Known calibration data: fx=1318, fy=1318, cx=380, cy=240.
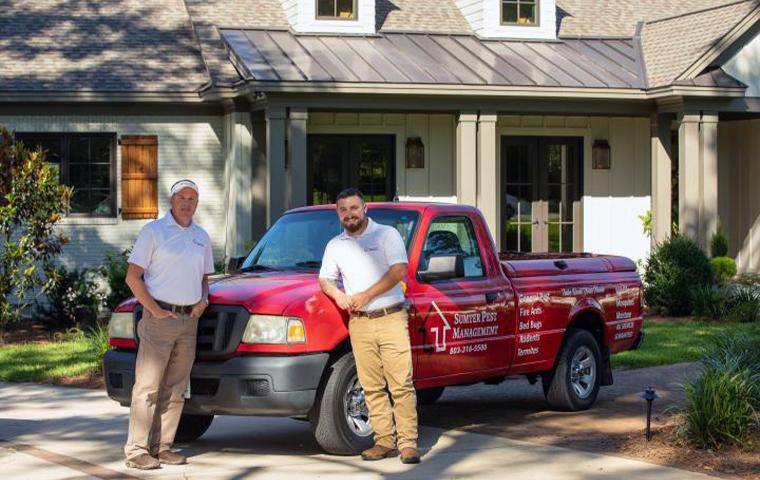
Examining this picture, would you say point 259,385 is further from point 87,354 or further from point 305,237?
point 87,354

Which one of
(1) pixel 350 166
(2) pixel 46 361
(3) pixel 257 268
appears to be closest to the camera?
(3) pixel 257 268

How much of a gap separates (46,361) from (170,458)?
642 cm

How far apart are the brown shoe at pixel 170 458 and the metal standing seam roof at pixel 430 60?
11.0 m

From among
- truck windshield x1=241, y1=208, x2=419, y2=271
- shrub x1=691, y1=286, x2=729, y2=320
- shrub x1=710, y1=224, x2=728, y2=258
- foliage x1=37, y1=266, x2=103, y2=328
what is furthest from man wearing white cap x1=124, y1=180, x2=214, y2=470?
shrub x1=710, y1=224, x2=728, y2=258

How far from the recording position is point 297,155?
64.7 ft

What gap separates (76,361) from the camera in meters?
14.6

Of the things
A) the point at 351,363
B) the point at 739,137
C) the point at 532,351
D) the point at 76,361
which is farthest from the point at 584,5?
the point at 351,363

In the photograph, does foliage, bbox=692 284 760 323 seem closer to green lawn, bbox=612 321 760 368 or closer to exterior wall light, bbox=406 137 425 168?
green lawn, bbox=612 321 760 368

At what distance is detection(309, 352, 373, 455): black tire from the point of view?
→ 8781 millimetres

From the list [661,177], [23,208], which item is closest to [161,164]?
[23,208]

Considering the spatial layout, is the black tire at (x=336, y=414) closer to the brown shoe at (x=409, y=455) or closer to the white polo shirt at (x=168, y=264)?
the brown shoe at (x=409, y=455)

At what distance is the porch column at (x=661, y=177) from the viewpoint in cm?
2208

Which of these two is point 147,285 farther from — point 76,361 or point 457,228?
point 76,361

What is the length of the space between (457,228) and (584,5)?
52.7 feet
